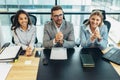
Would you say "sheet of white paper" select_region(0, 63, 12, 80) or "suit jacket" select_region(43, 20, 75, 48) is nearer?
"sheet of white paper" select_region(0, 63, 12, 80)

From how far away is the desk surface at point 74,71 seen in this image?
1.37m

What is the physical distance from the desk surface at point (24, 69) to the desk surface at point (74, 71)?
0.19ft

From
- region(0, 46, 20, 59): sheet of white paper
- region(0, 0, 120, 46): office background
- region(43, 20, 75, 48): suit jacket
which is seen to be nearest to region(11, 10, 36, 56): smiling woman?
region(43, 20, 75, 48): suit jacket

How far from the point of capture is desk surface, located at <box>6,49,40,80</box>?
1.39 meters

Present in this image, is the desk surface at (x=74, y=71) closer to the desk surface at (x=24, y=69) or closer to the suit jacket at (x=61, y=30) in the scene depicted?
the desk surface at (x=24, y=69)

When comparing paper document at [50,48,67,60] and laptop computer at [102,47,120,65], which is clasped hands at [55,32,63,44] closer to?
paper document at [50,48,67,60]

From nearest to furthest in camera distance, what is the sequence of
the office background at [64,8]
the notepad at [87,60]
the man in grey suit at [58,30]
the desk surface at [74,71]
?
the desk surface at [74,71]
the notepad at [87,60]
the man in grey suit at [58,30]
the office background at [64,8]

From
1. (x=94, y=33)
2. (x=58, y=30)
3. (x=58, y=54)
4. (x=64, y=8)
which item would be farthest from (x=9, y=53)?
(x=64, y=8)

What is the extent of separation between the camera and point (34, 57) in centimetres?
173

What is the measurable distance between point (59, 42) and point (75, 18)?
1.48 metres

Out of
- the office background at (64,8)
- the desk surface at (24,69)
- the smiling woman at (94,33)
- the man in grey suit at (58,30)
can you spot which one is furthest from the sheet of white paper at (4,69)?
the office background at (64,8)

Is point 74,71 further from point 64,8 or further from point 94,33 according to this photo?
point 64,8

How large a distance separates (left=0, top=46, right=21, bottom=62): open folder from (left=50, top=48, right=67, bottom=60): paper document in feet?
1.22

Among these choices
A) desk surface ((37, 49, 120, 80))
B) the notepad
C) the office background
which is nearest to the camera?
desk surface ((37, 49, 120, 80))
